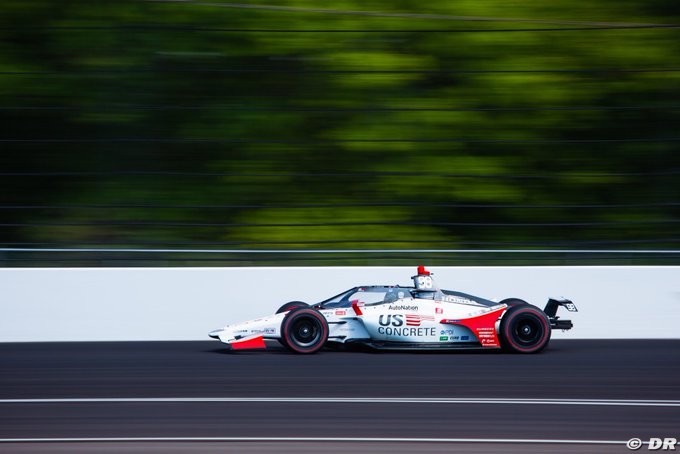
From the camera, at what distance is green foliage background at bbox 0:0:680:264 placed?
10781 mm

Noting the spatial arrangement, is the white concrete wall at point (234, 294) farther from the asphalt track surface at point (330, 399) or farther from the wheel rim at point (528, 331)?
the wheel rim at point (528, 331)

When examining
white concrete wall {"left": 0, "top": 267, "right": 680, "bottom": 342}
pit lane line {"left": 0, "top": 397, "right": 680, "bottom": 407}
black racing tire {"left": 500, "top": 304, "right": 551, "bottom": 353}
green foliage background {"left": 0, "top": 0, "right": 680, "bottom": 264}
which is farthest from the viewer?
green foliage background {"left": 0, "top": 0, "right": 680, "bottom": 264}

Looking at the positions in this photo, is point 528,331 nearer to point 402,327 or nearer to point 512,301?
point 512,301

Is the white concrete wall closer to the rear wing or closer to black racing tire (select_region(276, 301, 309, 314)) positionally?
black racing tire (select_region(276, 301, 309, 314))

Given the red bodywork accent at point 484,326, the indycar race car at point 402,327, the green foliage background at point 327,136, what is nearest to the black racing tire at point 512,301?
the indycar race car at point 402,327

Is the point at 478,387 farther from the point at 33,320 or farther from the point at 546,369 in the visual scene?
the point at 33,320

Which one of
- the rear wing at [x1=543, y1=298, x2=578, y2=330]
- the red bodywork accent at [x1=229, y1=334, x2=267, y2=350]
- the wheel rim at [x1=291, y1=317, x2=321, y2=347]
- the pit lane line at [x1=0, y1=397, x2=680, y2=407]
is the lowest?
the pit lane line at [x1=0, y1=397, x2=680, y2=407]

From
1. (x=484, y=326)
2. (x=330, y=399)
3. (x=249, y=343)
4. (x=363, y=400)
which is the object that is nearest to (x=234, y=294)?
(x=249, y=343)

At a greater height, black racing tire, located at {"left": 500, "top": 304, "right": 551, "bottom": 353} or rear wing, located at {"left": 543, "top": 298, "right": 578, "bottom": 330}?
rear wing, located at {"left": 543, "top": 298, "right": 578, "bottom": 330}

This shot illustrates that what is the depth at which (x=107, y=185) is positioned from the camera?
11.0 meters

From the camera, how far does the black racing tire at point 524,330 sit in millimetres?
8797

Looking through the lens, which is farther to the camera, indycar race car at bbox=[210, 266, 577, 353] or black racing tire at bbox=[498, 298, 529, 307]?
black racing tire at bbox=[498, 298, 529, 307]

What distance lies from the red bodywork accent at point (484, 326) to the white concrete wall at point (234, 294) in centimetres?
96

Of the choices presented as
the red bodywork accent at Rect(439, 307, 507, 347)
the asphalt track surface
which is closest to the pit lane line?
the asphalt track surface
